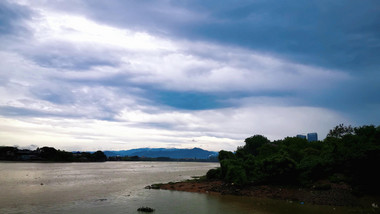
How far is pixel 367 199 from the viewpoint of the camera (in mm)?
31688

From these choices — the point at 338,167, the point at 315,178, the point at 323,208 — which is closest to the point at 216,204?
the point at 323,208

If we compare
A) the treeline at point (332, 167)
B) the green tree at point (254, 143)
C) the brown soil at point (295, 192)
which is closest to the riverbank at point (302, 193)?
the brown soil at point (295, 192)

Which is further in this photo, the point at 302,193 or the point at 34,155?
the point at 34,155

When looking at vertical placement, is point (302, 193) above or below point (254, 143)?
below

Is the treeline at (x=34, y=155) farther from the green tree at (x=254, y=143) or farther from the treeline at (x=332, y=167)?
the treeline at (x=332, y=167)

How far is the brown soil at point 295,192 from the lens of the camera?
32.7 meters

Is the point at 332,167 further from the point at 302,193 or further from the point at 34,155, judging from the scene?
the point at 34,155

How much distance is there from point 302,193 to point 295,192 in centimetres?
111

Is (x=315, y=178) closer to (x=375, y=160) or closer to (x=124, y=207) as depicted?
(x=375, y=160)

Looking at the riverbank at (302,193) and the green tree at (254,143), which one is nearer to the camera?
the riverbank at (302,193)

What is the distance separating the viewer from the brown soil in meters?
32.7

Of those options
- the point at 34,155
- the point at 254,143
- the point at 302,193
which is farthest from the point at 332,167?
the point at 34,155

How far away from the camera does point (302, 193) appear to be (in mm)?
36594

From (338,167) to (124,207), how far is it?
32220 mm
